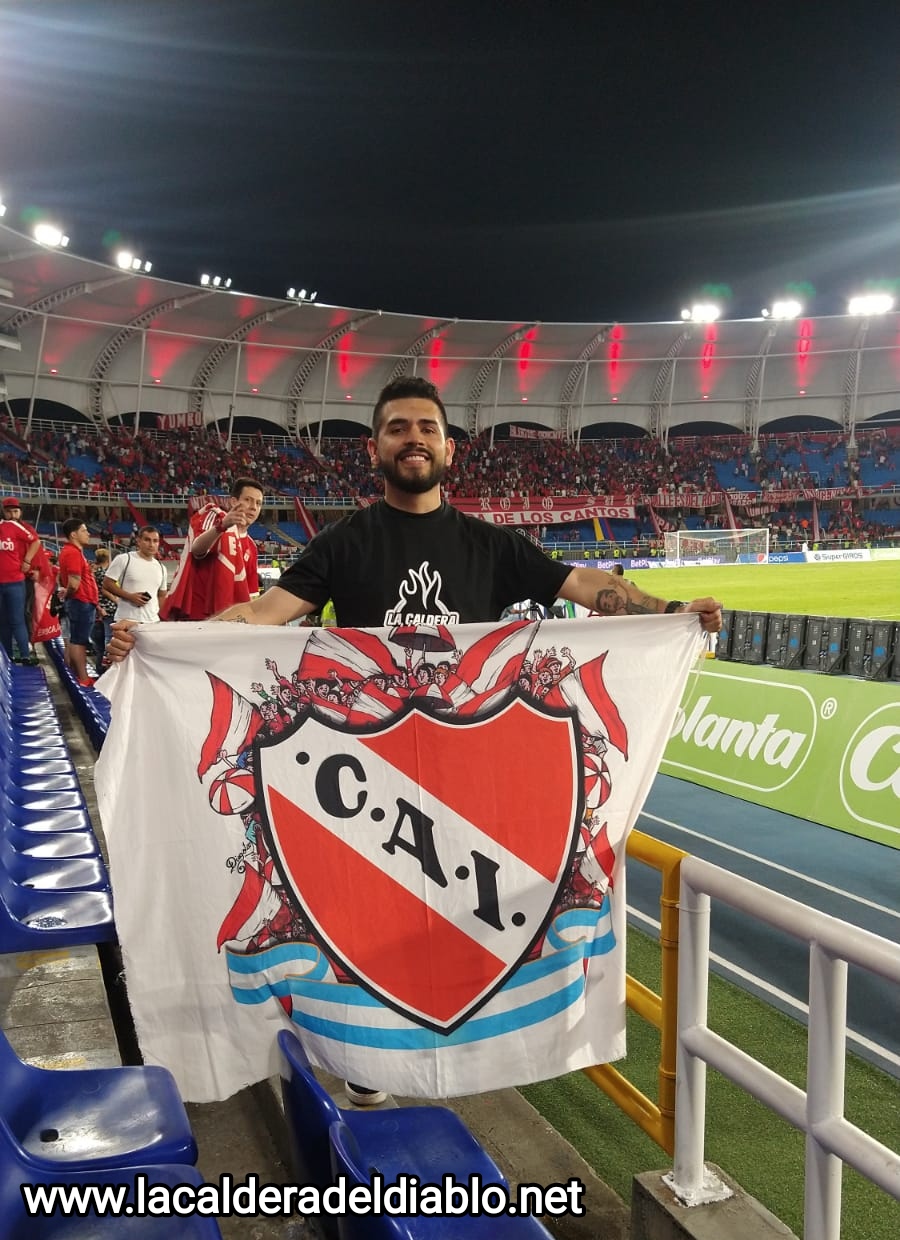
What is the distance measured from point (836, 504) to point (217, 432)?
1384 inches

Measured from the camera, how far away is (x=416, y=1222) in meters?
1.59

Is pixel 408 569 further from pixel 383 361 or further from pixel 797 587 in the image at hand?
pixel 383 361

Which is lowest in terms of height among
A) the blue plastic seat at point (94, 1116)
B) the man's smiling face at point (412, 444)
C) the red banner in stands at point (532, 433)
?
the blue plastic seat at point (94, 1116)

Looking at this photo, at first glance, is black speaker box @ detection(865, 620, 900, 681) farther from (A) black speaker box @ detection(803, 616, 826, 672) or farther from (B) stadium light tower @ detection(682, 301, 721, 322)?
(B) stadium light tower @ detection(682, 301, 721, 322)

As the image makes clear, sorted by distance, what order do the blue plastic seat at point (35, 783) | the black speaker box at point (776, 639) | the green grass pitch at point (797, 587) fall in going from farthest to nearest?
the green grass pitch at point (797, 587) → the black speaker box at point (776, 639) → the blue plastic seat at point (35, 783)

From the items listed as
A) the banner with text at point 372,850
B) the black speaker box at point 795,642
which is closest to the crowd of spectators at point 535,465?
the black speaker box at point 795,642

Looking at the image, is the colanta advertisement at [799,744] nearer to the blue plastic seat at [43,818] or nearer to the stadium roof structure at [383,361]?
the blue plastic seat at [43,818]

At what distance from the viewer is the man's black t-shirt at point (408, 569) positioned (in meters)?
2.58

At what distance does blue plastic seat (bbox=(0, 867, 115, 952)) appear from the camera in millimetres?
2688

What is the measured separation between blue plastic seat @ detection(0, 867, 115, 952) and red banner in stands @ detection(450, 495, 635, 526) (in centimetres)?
4556

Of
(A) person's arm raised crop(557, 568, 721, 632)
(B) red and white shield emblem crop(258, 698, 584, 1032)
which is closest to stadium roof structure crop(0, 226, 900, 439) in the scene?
(A) person's arm raised crop(557, 568, 721, 632)

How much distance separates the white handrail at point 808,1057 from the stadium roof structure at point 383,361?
35206 millimetres

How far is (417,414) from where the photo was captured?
2.60 metres

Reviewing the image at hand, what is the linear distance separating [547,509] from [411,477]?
48.0 m
